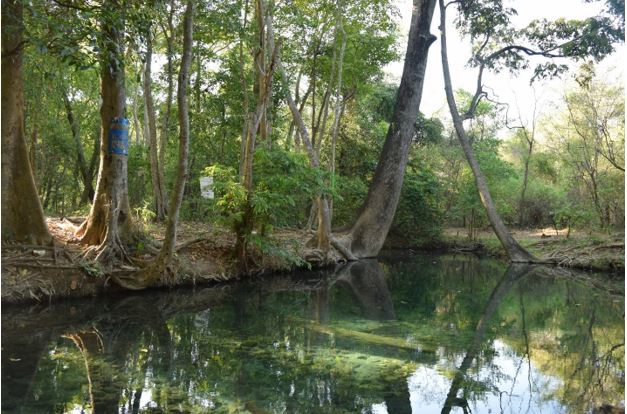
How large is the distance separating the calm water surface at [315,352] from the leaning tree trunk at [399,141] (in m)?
4.23

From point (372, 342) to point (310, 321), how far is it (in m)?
1.36

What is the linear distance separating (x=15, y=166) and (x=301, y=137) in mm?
6655

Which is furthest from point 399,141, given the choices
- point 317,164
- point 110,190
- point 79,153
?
point 79,153

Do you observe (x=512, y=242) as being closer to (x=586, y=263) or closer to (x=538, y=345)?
(x=586, y=263)

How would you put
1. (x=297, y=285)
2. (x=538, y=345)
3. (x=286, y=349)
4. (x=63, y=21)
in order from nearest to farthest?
1. (x=63, y=21)
2. (x=286, y=349)
3. (x=538, y=345)
4. (x=297, y=285)

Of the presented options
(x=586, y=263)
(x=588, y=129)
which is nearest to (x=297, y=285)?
(x=586, y=263)

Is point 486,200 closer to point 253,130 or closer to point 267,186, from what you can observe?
point 267,186

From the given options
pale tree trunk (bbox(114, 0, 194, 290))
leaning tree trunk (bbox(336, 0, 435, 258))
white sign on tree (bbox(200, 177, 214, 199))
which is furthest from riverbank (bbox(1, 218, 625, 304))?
leaning tree trunk (bbox(336, 0, 435, 258))

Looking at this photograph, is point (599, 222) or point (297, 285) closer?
point (297, 285)

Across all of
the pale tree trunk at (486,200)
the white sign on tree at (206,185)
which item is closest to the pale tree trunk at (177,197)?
the white sign on tree at (206,185)

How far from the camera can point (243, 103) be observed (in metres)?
13.2

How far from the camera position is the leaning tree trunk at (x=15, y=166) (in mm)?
7285

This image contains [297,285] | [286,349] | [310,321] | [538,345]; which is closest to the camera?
[286,349]

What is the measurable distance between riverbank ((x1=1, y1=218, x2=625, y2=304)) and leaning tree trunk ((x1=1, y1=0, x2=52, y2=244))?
32cm
